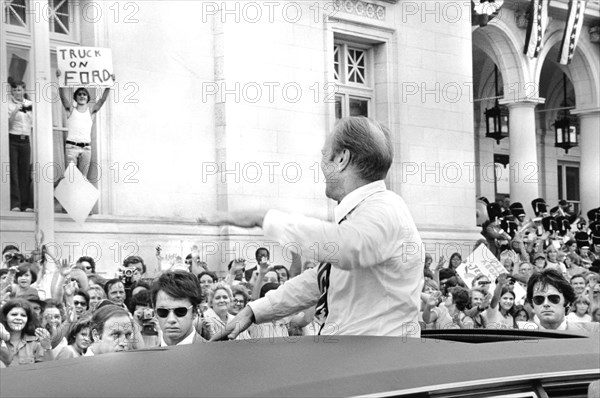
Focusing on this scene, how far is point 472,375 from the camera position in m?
3.12

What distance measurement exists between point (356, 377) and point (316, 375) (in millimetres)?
102

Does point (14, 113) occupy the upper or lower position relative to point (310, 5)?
lower

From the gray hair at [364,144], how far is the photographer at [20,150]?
32.6 feet

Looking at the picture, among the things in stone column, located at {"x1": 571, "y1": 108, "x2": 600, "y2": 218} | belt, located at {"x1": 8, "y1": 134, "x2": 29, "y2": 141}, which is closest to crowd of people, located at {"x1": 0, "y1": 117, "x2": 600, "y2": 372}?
belt, located at {"x1": 8, "y1": 134, "x2": 29, "y2": 141}

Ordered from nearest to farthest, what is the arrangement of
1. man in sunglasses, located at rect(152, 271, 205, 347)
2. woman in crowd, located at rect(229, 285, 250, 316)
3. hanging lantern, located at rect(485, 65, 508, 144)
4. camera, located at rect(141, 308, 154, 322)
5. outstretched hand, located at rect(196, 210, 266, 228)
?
outstretched hand, located at rect(196, 210, 266, 228), man in sunglasses, located at rect(152, 271, 205, 347), camera, located at rect(141, 308, 154, 322), woman in crowd, located at rect(229, 285, 250, 316), hanging lantern, located at rect(485, 65, 508, 144)

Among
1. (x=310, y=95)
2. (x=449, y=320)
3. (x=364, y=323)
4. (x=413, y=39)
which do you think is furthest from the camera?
(x=413, y=39)

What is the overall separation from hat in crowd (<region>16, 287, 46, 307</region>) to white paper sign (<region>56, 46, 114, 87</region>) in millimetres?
2996

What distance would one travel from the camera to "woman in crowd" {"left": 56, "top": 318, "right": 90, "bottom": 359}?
7129 millimetres

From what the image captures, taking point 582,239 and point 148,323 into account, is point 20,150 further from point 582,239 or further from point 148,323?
point 582,239

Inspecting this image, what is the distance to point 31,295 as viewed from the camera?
8.68 metres

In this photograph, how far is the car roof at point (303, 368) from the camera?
2.78 meters

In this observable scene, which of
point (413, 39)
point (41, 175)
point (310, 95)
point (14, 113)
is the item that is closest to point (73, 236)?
point (14, 113)

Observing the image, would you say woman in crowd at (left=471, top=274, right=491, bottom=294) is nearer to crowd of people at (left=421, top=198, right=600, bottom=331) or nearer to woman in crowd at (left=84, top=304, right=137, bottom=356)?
crowd of people at (left=421, top=198, right=600, bottom=331)

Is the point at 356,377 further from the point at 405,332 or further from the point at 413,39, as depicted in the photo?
the point at 413,39
